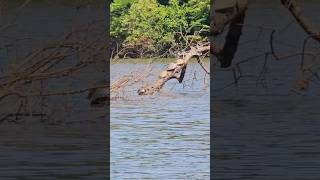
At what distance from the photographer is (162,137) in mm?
23344

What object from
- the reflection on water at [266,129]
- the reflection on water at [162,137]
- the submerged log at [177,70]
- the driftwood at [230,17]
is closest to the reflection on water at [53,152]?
the reflection on water at [162,137]

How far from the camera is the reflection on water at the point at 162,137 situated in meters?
18.1

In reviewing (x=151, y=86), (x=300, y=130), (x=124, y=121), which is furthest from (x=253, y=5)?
(x=300, y=130)

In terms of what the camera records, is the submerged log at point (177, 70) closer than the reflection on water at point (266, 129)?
No

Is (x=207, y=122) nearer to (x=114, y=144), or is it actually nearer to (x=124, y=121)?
(x=124, y=121)

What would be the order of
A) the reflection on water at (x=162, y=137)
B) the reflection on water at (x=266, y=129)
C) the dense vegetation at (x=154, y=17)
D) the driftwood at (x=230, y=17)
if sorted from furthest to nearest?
the dense vegetation at (x=154, y=17) → the driftwood at (x=230, y=17) → the reflection on water at (x=162, y=137) → the reflection on water at (x=266, y=129)

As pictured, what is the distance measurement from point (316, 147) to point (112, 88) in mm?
12622

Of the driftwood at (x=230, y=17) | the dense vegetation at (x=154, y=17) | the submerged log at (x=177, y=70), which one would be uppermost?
the dense vegetation at (x=154, y=17)

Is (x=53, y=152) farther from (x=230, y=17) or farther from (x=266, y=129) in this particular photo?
(x=230, y=17)

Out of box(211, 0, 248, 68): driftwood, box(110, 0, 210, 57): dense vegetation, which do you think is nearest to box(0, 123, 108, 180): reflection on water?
box(211, 0, 248, 68): driftwood

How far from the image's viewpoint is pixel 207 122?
2675 centimetres

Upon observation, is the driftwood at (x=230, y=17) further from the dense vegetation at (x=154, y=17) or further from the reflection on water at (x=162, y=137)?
the dense vegetation at (x=154, y=17)

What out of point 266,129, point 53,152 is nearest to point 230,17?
point 266,129

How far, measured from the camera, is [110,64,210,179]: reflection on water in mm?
18094
